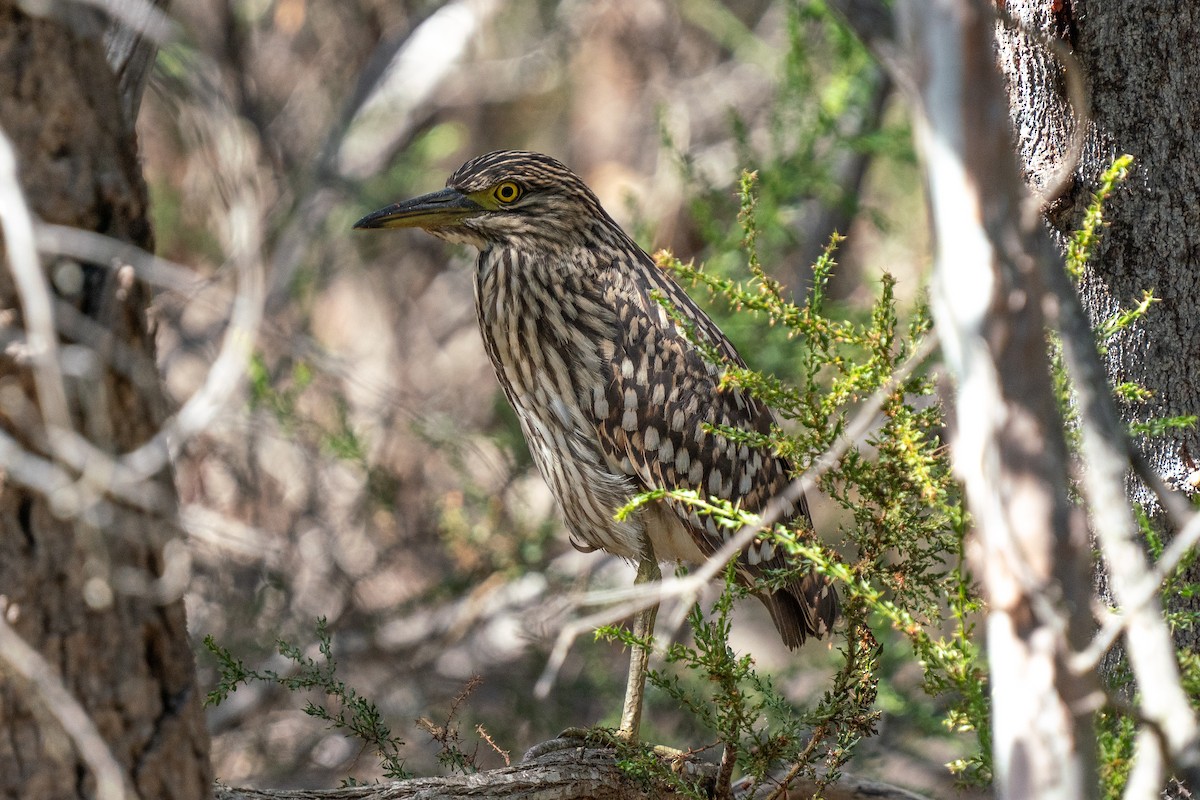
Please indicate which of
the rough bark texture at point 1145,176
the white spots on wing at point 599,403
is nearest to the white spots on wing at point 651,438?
the white spots on wing at point 599,403

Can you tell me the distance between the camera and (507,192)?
154 inches

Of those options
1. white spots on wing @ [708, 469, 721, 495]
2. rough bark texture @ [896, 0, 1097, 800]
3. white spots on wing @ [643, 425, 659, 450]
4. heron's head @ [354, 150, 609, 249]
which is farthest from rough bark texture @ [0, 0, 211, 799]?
white spots on wing @ [708, 469, 721, 495]

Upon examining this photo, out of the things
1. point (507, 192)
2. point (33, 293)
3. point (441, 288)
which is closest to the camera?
point (33, 293)

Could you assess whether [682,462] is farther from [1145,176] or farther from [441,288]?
[441,288]

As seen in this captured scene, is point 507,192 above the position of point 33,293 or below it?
above

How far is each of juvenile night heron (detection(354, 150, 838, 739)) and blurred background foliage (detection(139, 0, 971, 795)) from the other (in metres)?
0.43

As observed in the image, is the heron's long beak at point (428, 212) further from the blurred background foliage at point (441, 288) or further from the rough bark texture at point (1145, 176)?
the rough bark texture at point (1145, 176)

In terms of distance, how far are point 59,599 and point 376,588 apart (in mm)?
5656

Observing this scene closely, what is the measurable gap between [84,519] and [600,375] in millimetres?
1982

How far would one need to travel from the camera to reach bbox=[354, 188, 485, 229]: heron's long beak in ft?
12.2

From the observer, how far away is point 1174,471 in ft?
9.56

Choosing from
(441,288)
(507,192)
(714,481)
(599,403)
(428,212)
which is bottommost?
(714,481)

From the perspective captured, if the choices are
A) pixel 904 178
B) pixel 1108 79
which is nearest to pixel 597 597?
pixel 1108 79

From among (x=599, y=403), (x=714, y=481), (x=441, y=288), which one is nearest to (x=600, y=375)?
(x=599, y=403)
